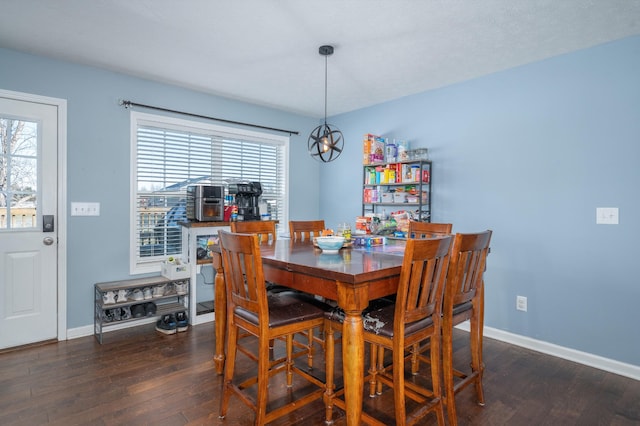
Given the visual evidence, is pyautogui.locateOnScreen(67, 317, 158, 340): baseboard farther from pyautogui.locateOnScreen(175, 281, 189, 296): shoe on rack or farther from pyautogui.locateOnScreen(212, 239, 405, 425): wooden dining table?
pyautogui.locateOnScreen(212, 239, 405, 425): wooden dining table

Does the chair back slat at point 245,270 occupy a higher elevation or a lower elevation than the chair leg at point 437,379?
higher

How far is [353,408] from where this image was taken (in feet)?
5.07

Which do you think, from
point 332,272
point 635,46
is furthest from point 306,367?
point 635,46

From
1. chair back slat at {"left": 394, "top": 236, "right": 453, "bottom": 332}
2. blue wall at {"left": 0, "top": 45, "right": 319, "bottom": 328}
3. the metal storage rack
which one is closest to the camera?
chair back slat at {"left": 394, "top": 236, "right": 453, "bottom": 332}

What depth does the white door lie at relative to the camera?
111 inches

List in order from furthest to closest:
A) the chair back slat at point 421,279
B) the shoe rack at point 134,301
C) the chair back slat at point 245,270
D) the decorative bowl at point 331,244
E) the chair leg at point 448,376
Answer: the shoe rack at point 134,301, the decorative bowl at point 331,244, the chair leg at point 448,376, the chair back slat at point 245,270, the chair back slat at point 421,279

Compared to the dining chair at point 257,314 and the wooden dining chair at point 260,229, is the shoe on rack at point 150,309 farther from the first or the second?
the dining chair at point 257,314

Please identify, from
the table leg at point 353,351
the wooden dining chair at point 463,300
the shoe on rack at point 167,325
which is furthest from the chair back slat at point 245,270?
the shoe on rack at point 167,325

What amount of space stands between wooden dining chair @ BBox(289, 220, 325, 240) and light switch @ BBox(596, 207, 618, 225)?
2.16 m

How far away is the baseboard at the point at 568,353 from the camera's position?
2492mm

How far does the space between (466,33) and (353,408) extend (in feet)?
8.25

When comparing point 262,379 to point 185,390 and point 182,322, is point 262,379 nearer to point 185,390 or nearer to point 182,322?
point 185,390

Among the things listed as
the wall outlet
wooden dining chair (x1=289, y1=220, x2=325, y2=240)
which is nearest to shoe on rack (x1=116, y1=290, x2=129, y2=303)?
wooden dining chair (x1=289, y1=220, x2=325, y2=240)

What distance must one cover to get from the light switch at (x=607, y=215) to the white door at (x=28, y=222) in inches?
173
